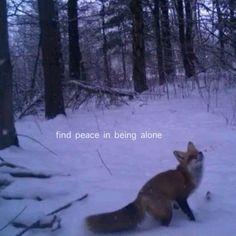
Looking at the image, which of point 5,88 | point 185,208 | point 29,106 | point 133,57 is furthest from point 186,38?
point 185,208

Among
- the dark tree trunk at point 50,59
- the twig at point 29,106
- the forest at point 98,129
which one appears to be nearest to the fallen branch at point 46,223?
the forest at point 98,129

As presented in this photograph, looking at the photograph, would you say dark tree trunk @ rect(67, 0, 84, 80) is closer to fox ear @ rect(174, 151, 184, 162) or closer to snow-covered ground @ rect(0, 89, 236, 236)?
snow-covered ground @ rect(0, 89, 236, 236)

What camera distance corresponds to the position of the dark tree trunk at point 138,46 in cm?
1527

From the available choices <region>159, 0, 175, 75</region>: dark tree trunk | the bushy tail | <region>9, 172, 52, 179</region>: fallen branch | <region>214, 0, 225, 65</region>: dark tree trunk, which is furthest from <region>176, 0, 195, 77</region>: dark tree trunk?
the bushy tail

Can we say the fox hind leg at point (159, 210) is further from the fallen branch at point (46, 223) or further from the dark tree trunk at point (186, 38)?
the dark tree trunk at point (186, 38)

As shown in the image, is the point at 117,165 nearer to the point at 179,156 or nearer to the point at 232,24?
the point at 179,156

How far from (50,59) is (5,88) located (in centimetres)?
371

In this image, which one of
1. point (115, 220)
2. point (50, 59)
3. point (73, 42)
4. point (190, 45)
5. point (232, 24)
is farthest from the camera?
point (73, 42)

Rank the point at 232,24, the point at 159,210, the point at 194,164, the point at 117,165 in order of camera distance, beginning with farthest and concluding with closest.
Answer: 1. the point at 232,24
2. the point at 117,165
3. the point at 194,164
4. the point at 159,210

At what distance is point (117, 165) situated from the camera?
6.64 meters

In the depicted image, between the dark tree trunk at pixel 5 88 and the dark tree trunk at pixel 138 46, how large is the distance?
8172 millimetres

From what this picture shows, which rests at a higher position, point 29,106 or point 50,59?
point 50,59

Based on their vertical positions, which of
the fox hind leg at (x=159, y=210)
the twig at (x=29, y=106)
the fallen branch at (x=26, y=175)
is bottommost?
the fox hind leg at (x=159, y=210)

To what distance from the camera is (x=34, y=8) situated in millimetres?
17172
